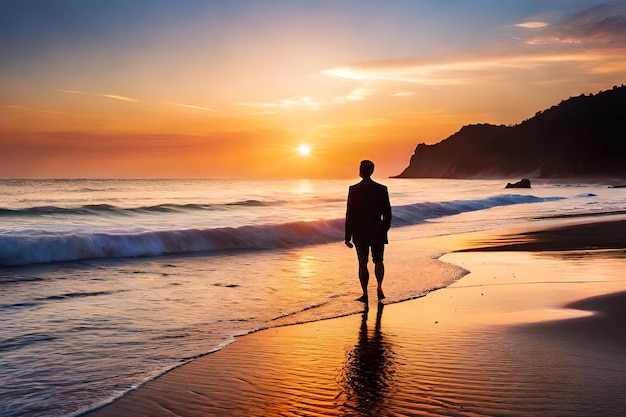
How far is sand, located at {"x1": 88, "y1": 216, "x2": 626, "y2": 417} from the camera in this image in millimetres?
4410

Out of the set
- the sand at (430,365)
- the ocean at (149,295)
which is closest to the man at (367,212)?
the ocean at (149,295)

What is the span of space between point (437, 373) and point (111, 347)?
3.47 metres

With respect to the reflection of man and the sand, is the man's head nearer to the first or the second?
the sand

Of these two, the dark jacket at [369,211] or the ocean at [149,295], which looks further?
the dark jacket at [369,211]

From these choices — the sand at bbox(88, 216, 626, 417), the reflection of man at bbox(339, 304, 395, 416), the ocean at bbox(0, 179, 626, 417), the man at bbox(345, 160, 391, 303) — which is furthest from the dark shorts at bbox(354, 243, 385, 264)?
the reflection of man at bbox(339, 304, 395, 416)

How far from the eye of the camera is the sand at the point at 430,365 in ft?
14.5

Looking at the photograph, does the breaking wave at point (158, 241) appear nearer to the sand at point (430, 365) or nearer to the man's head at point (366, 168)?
the man's head at point (366, 168)

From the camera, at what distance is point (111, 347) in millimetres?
6328

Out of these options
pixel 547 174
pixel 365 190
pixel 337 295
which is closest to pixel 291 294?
pixel 337 295

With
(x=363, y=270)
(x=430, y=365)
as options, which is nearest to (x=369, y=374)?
(x=430, y=365)

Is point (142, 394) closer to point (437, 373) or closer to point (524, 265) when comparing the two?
point (437, 373)

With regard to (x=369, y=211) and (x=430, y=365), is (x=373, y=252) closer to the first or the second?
(x=369, y=211)

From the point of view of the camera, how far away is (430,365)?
5434 mm

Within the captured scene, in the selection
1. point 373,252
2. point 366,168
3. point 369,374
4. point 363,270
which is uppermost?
point 366,168
